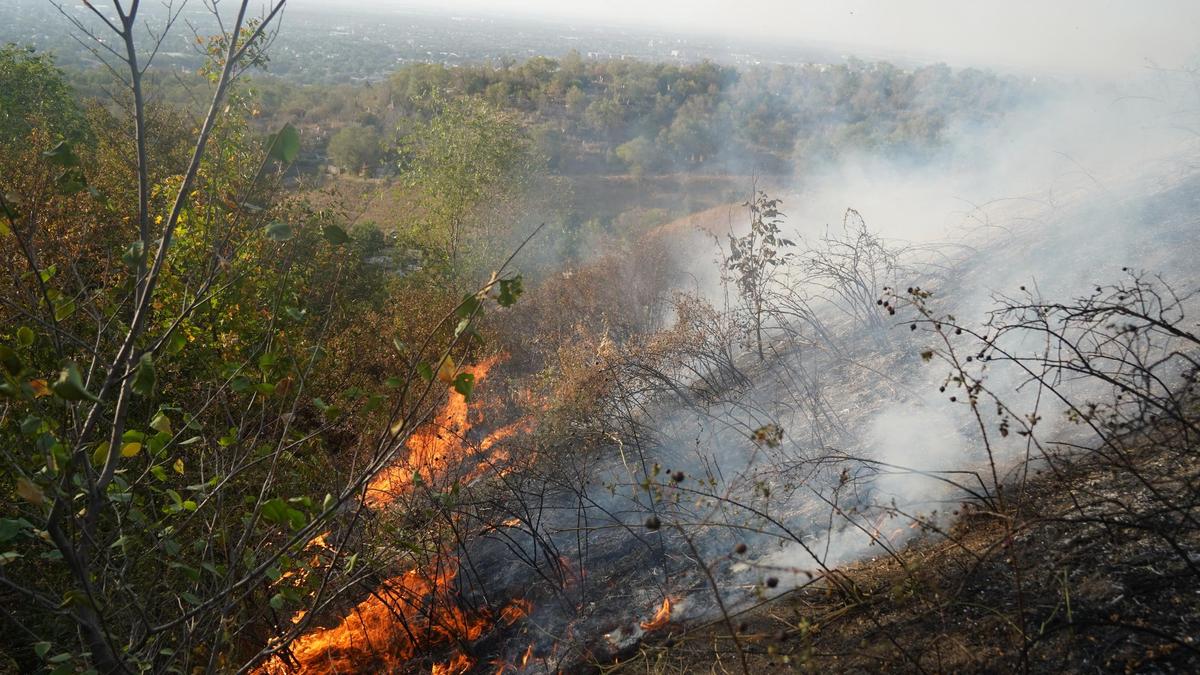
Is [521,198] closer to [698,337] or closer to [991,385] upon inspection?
[698,337]

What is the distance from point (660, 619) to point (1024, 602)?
1731 mm

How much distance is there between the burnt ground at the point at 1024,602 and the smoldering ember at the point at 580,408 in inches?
0.6

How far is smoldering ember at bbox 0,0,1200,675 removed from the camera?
1969 millimetres

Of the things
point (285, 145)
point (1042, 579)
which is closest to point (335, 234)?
point (285, 145)

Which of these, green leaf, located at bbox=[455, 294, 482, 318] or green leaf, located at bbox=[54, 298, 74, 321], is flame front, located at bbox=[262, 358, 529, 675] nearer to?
green leaf, located at bbox=[54, 298, 74, 321]

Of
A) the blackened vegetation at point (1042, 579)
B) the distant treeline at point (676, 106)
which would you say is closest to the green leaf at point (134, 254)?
the blackened vegetation at point (1042, 579)

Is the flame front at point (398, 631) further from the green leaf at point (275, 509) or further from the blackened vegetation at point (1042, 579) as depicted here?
the green leaf at point (275, 509)

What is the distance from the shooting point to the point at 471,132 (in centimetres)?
1429

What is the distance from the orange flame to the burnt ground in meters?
0.25

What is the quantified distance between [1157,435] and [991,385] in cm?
142

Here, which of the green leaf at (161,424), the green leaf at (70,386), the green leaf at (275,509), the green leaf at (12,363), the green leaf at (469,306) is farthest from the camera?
the green leaf at (161,424)

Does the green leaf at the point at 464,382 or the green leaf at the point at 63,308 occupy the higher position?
the green leaf at the point at 63,308

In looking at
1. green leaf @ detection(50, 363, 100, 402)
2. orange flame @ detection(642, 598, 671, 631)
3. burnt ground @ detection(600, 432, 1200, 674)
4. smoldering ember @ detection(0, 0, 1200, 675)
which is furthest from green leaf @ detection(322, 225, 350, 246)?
orange flame @ detection(642, 598, 671, 631)

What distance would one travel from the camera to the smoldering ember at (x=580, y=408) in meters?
1.97
